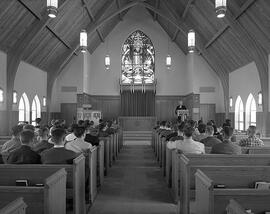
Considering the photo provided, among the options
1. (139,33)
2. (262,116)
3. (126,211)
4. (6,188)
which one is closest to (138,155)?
(262,116)

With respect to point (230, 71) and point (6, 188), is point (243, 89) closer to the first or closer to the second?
point (230, 71)

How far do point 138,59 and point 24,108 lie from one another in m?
8.65

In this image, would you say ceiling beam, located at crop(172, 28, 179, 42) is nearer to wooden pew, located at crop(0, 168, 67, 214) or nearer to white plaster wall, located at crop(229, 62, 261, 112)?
white plaster wall, located at crop(229, 62, 261, 112)

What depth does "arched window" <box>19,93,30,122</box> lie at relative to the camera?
14961 millimetres

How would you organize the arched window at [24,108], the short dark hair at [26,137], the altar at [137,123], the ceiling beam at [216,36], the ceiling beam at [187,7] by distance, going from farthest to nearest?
the altar at [137,123], the arched window at [24,108], the ceiling beam at [187,7], the ceiling beam at [216,36], the short dark hair at [26,137]

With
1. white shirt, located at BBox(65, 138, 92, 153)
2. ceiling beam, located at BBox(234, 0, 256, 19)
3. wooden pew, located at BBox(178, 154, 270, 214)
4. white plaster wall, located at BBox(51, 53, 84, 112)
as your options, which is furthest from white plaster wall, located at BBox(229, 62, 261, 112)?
white shirt, located at BBox(65, 138, 92, 153)

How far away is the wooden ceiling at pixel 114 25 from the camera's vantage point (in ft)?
36.9

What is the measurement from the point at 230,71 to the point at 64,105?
10.1 meters

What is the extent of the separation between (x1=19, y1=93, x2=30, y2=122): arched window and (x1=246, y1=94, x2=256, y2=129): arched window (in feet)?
34.3

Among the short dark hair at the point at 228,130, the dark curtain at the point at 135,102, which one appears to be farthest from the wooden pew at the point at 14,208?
the dark curtain at the point at 135,102

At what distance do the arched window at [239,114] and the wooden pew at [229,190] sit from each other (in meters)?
12.9

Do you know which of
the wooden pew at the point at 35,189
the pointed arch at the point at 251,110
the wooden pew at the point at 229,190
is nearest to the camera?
the wooden pew at the point at 229,190

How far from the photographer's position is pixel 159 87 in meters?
20.9

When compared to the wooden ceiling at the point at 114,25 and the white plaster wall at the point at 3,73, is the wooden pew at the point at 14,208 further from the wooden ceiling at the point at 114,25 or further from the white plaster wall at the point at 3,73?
the white plaster wall at the point at 3,73
